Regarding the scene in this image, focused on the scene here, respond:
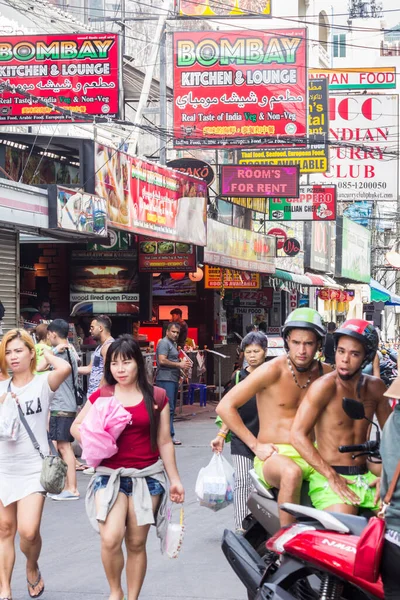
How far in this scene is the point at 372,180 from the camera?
125 feet

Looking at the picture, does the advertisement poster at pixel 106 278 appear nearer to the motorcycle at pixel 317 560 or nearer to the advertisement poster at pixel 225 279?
the advertisement poster at pixel 225 279

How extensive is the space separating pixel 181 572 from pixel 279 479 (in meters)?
2.43

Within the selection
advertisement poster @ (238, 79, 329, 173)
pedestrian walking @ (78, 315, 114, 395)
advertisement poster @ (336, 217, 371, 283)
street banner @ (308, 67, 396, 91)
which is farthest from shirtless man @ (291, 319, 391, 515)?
advertisement poster @ (336, 217, 371, 283)

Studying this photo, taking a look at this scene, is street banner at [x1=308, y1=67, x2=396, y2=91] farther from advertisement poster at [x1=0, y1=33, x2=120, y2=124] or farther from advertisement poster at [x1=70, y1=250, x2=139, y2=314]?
advertisement poster at [x1=0, y1=33, x2=120, y2=124]

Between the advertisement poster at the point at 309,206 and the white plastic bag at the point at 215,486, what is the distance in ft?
71.5

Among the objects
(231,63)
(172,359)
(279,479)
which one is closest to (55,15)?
(231,63)

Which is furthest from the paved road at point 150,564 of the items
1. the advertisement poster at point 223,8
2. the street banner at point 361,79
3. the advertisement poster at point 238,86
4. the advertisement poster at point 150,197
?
the street banner at point 361,79

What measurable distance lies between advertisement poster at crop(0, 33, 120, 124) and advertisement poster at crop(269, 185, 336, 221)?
48.5 ft

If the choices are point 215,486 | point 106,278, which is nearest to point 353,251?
point 106,278

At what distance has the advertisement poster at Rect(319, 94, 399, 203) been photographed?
37906 mm

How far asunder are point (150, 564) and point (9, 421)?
2.27 m

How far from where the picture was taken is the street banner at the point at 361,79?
131 feet

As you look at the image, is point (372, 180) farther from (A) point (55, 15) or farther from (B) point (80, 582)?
(B) point (80, 582)

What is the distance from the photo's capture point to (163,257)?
69.9 feet
